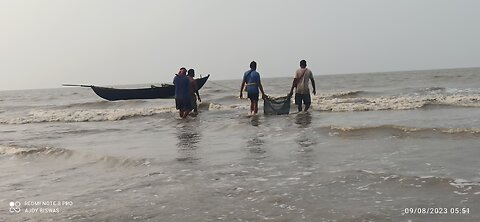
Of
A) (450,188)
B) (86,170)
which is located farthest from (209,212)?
(86,170)

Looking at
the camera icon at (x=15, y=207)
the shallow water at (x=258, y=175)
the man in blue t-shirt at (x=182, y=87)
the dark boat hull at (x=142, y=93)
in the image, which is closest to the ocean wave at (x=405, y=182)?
the shallow water at (x=258, y=175)

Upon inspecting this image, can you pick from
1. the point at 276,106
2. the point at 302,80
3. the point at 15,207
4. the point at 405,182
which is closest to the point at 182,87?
the point at 276,106

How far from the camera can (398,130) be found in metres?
9.55

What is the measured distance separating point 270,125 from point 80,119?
10083mm

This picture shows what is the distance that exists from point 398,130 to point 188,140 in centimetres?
457

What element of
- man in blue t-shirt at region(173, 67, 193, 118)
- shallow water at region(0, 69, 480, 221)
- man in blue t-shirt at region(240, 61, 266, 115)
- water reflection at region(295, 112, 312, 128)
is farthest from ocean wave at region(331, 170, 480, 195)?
man in blue t-shirt at region(173, 67, 193, 118)

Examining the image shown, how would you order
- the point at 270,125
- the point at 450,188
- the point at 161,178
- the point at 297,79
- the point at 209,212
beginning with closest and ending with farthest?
the point at 209,212
the point at 450,188
the point at 161,178
the point at 270,125
the point at 297,79

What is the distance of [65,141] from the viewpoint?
436 inches

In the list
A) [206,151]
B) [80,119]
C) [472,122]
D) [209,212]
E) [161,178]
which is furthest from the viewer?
[80,119]

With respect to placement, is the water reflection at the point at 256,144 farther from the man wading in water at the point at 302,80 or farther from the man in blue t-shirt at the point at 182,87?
the man in blue t-shirt at the point at 182,87

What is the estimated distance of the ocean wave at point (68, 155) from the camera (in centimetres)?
729

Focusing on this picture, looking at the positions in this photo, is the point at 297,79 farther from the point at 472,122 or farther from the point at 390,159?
the point at 390,159

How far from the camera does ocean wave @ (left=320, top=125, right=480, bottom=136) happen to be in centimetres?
874

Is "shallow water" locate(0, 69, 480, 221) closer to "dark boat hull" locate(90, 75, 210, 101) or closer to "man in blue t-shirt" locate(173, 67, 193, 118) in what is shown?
"man in blue t-shirt" locate(173, 67, 193, 118)
